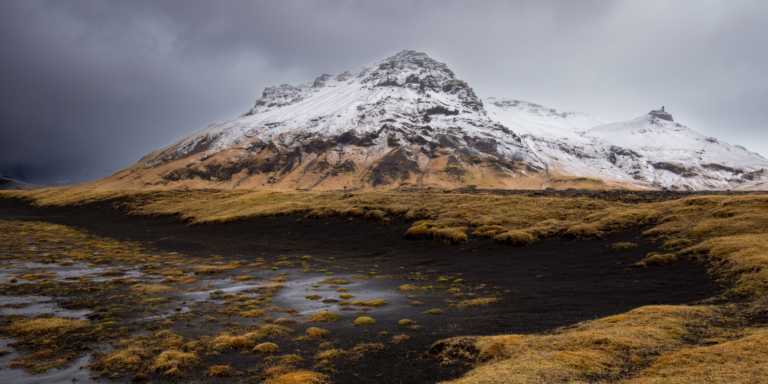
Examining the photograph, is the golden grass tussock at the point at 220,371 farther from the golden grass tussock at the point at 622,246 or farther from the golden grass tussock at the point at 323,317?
the golden grass tussock at the point at 622,246

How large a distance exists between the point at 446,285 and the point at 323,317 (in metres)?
7.39

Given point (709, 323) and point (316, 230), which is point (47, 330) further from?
point (316, 230)

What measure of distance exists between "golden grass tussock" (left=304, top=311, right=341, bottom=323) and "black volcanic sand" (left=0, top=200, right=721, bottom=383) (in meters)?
0.49

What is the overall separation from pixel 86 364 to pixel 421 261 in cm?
1800

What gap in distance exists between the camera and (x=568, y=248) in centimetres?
2252

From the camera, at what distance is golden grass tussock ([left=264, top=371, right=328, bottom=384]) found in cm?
765

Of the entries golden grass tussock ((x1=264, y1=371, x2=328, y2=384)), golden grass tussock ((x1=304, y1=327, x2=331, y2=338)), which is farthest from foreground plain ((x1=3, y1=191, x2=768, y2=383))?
golden grass tussock ((x1=304, y1=327, x2=331, y2=338))

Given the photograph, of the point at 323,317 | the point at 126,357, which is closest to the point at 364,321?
the point at 323,317

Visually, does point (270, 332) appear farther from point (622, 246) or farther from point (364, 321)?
point (622, 246)

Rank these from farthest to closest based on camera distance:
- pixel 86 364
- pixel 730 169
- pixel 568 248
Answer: pixel 730 169
pixel 568 248
pixel 86 364

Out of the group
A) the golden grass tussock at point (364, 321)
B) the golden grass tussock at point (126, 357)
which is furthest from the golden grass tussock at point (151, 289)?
the golden grass tussock at point (364, 321)

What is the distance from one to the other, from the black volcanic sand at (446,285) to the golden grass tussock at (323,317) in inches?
19.1

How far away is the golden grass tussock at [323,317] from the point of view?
1227 cm

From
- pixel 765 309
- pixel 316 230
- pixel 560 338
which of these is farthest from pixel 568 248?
pixel 316 230
